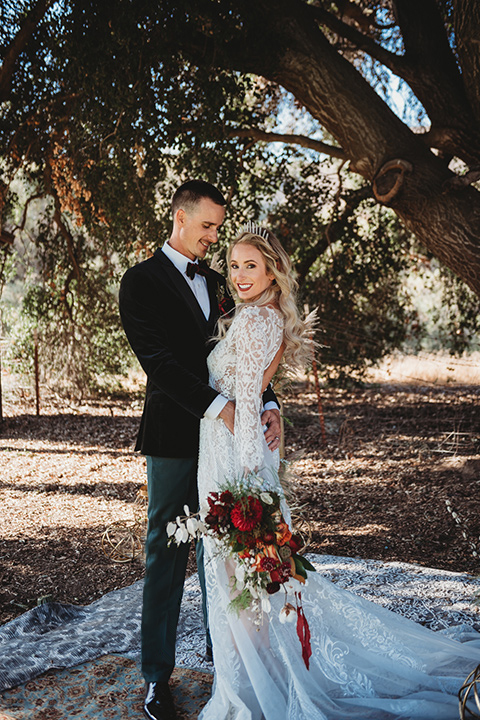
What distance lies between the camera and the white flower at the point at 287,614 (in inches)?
95.6

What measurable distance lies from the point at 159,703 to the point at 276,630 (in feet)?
1.95

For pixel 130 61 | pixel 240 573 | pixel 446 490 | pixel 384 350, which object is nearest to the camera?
pixel 240 573

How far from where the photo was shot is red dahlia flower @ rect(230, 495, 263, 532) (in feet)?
8.06

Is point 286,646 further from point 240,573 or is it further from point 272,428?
point 272,428

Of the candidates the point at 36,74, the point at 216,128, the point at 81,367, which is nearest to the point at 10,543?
the point at 216,128

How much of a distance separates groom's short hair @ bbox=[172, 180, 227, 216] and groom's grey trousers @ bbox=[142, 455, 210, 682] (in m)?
1.13

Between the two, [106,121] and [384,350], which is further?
[384,350]

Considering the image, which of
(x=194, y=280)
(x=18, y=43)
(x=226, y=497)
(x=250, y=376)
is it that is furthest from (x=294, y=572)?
(x=18, y=43)

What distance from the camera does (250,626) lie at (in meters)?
2.62

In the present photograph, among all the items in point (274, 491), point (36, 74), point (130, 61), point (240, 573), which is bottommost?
point (240, 573)

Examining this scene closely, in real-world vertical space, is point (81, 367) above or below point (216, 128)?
below

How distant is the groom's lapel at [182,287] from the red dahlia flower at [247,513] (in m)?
0.82

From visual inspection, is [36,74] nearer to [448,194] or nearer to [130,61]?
[130,61]

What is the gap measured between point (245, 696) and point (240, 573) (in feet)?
1.64
